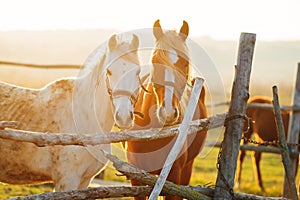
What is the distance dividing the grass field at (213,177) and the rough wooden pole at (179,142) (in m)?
1.58

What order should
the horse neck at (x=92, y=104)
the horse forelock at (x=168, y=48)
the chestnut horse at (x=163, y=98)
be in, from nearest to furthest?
the chestnut horse at (x=163, y=98) < the horse forelock at (x=168, y=48) < the horse neck at (x=92, y=104)

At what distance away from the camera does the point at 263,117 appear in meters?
11.2

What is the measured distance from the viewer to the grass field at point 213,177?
25.8 ft

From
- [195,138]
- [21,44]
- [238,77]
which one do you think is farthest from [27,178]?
[21,44]

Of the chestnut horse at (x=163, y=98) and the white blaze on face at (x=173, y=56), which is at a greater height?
the white blaze on face at (x=173, y=56)

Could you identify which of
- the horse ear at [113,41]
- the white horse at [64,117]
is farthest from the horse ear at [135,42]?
the horse ear at [113,41]

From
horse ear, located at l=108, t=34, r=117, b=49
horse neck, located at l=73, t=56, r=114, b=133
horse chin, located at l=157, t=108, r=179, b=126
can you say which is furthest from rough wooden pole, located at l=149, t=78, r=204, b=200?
horse neck, located at l=73, t=56, r=114, b=133

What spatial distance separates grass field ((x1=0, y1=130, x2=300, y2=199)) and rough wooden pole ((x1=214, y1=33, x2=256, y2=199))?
1454 mm

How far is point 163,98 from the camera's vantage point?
13.8 feet

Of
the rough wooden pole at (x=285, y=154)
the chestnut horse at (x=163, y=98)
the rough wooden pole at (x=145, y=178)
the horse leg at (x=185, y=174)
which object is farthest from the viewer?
the horse leg at (x=185, y=174)

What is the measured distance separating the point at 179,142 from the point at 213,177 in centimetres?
930

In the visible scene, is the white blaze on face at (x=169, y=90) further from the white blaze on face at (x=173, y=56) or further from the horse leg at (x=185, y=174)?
the horse leg at (x=185, y=174)

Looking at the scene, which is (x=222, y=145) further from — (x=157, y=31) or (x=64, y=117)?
(x=64, y=117)

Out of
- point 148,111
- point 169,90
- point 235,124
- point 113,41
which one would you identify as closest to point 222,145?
point 235,124
